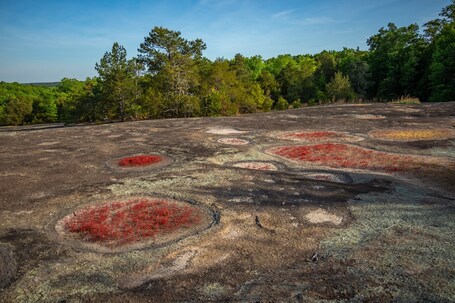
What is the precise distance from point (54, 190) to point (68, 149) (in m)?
6.57

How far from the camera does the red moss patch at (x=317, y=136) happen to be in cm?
1761

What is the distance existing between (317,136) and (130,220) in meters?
13.3

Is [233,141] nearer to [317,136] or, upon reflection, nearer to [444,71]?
[317,136]

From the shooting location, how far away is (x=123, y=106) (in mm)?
36688

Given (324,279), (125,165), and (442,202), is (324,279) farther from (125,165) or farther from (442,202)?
(125,165)

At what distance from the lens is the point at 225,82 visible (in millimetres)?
52094

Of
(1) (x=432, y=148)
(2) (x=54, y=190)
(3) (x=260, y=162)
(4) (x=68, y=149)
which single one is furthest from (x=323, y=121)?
(2) (x=54, y=190)

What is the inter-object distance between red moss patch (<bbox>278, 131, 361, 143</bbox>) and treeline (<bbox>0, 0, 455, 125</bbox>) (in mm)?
20870

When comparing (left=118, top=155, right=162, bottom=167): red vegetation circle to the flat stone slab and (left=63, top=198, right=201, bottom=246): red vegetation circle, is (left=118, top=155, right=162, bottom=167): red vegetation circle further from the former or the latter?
(left=63, top=198, right=201, bottom=246): red vegetation circle

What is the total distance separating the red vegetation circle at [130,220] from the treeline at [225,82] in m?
29.2

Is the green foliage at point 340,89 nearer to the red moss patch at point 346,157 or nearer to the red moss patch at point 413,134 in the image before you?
the red moss patch at point 413,134

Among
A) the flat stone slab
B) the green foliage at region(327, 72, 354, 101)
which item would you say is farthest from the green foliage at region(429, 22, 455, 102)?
the flat stone slab

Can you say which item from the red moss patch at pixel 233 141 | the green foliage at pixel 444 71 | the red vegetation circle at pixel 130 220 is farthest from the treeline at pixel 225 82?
the red vegetation circle at pixel 130 220

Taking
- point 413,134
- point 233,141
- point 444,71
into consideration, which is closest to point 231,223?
point 233,141
